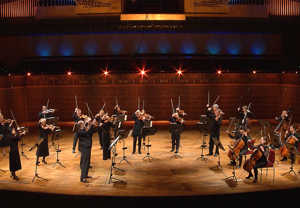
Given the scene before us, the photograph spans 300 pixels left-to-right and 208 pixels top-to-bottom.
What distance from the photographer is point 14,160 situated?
9875mm

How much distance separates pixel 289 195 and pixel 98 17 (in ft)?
46.7

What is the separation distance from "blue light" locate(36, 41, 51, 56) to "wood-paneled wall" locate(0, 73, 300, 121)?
1.41m

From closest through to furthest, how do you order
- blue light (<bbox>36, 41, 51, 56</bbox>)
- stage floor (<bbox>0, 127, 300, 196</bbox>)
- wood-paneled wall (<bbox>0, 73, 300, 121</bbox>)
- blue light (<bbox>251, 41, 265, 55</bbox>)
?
stage floor (<bbox>0, 127, 300, 196</bbox>), wood-paneled wall (<bbox>0, 73, 300, 121</bbox>), blue light (<bbox>36, 41, 51, 56</bbox>), blue light (<bbox>251, 41, 265, 55</bbox>)

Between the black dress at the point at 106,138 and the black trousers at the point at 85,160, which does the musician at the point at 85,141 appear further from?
the black dress at the point at 106,138

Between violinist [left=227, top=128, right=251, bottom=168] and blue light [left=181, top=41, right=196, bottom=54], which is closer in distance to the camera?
violinist [left=227, top=128, right=251, bottom=168]

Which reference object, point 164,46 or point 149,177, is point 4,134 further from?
point 164,46

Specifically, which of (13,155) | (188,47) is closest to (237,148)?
(13,155)

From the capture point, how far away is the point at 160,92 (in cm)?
1886

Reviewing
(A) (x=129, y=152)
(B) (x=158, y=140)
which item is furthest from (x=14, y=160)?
(B) (x=158, y=140)

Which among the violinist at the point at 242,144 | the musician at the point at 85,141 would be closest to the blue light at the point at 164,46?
the violinist at the point at 242,144

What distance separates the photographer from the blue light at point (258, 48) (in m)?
19.2

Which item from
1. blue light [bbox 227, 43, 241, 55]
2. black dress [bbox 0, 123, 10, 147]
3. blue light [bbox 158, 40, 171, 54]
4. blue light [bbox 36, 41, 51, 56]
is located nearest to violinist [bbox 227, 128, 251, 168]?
black dress [bbox 0, 123, 10, 147]

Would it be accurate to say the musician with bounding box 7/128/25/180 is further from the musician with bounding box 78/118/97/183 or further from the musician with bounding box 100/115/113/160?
the musician with bounding box 100/115/113/160

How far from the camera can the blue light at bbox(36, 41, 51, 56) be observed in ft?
61.4
